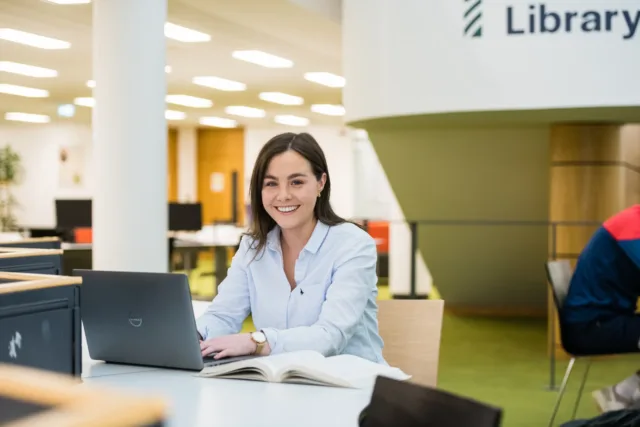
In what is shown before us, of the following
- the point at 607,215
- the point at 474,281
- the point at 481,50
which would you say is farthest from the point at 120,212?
the point at 474,281

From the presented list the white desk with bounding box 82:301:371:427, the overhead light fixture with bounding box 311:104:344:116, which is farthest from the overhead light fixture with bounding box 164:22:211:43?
the white desk with bounding box 82:301:371:427

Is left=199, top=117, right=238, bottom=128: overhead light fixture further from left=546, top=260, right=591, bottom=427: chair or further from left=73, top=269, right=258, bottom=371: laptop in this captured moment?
left=73, top=269, right=258, bottom=371: laptop

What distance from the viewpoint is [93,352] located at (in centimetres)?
243

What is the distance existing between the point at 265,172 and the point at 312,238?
0.26 m

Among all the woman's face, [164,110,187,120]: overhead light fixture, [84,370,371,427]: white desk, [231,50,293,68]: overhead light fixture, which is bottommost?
[84,370,371,427]: white desk

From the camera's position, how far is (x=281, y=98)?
49.1 feet

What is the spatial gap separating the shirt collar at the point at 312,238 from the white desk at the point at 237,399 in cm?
65

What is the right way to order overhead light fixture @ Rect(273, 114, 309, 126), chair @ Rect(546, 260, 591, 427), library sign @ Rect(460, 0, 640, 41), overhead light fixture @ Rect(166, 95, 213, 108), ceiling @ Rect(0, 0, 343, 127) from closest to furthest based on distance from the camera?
chair @ Rect(546, 260, 591, 427), library sign @ Rect(460, 0, 640, 41), ceiling @ Rect(0, 0, 343, 127), overhead light fixture @ Rect(166, 95, 213, 108), overhead light fixture @ Rect(273, 114, 309, 126)

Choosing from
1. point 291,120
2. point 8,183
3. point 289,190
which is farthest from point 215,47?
→ point 8,183

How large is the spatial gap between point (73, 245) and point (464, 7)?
5.05 metres

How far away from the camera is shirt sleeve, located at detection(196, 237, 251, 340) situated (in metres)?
2.84

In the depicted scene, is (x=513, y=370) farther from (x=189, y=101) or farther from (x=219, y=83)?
(x=189, y=101)

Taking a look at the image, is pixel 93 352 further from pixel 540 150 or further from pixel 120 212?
pixel 540 150

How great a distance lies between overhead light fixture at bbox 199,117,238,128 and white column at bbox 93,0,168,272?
1310 cm
